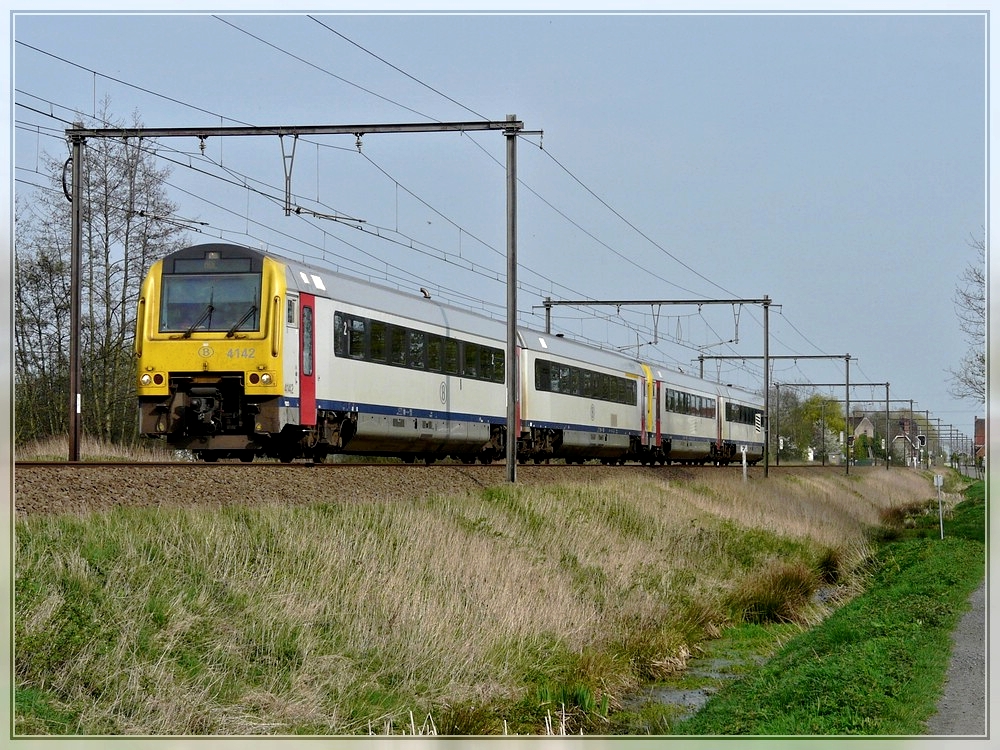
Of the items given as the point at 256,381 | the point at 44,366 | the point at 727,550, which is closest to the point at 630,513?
the point at 727,550

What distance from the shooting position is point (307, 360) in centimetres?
2075

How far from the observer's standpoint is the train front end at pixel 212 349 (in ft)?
64.8

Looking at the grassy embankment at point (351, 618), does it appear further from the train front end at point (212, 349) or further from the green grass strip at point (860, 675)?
the train front end at point (212, 349)

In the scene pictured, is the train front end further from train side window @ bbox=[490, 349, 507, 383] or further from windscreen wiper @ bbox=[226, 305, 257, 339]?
train side window @ bbox=[490, 349, 507, 383]

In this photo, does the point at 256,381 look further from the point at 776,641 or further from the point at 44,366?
the point at 44,366

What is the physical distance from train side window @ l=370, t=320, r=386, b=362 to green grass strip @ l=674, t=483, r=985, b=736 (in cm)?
954

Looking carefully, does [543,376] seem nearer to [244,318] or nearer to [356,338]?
[356,338]

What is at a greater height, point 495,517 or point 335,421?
point 335,421

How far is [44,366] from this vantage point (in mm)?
32844

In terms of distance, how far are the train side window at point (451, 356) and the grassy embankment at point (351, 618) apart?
7054mm

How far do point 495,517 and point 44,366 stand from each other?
18.8 m

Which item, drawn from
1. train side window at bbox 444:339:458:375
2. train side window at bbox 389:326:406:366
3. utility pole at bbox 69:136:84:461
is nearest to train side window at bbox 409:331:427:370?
train side window at bbox 389:326:406:366

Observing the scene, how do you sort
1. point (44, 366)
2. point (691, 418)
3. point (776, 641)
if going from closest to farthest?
1. point (776, 641)
2. point (44, 366)
3. point (691, 418)

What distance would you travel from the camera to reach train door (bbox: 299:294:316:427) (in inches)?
809
